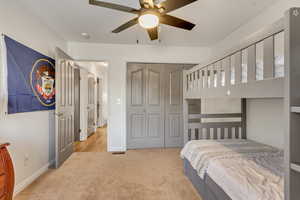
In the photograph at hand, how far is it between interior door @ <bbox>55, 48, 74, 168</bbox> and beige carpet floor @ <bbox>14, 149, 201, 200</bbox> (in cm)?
24

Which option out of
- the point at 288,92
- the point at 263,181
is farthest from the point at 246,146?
the point at 288,92

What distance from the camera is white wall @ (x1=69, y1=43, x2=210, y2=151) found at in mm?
3777

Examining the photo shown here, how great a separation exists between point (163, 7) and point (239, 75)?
3.12 feet

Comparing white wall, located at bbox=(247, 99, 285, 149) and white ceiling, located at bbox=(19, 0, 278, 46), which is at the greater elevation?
white ceiling, located at bbox=(19, 0, 278, 46)

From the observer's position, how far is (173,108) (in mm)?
4074

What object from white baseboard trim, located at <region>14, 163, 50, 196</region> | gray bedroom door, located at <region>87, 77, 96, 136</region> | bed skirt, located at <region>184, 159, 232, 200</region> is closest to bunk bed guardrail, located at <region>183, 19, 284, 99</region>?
bed skirt, located at <region>184, 159, 232, 200</region>

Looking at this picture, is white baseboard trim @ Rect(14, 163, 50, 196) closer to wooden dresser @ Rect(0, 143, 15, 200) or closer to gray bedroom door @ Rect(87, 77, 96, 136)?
wooden dresser @ Rect(0, 143, 15, 200)

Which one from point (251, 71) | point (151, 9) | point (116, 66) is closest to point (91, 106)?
point (116, 66)

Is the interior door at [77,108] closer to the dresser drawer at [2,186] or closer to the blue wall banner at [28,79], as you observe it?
the blue wall banner at [28,79]

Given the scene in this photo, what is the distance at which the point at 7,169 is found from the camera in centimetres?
121

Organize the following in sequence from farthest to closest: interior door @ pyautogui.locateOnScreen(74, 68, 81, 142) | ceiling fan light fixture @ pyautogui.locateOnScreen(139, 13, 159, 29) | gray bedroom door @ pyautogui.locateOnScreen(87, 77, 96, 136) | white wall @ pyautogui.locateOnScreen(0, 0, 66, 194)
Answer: gray bedroom door @ pyautogui.locateOnScreen(87, 77, 96, 136) < interior door @ pyautogui.locateOnScreen(74, 68, 81, 142) < white wall @ pyautogui.locateOnScreen(0, 0, 66, 194) < ceiling fan light fixture @ pyautogui.locateOnScreen(139, 13, 159, 29)

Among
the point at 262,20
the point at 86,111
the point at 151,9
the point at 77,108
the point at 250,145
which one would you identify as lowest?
the point at 250,145

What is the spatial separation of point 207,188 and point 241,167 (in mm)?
449

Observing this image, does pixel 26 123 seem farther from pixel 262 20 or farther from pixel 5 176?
pixel 262 20
